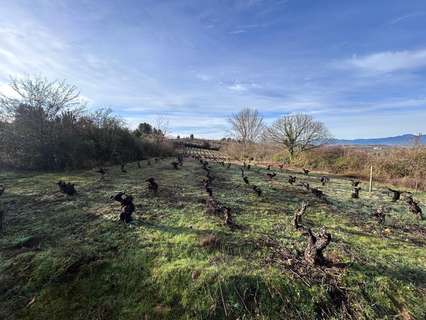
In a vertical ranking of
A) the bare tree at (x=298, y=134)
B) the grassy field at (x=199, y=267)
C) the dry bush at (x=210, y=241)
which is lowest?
the grassy field at (x=199, y=267)

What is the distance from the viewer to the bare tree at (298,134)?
23969 mm

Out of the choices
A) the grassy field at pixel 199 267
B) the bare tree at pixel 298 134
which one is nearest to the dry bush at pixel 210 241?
the grassy field at pixel 199 267

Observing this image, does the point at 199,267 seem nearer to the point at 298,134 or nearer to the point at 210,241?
the point at 210,241

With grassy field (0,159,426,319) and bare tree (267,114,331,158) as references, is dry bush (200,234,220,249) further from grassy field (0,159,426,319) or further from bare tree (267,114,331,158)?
bare tree (267,114,331,158)

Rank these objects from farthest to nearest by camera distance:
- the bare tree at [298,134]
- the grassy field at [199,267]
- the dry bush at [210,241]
→ the bare tree at [298,134] < the dry bush at [210,241] < the grassy field at [199,267]

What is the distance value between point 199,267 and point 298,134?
2420 centimetres

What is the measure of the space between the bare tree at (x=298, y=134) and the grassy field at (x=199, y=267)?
19.7m

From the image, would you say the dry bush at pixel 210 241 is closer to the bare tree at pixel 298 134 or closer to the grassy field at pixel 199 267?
the grassy field at pixel 199 267

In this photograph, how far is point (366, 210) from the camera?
6684 millimetres

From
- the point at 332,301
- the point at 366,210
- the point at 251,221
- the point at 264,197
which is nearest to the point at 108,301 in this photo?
the point at 332,301

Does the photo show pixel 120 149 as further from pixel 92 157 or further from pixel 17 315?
pixel 17 315

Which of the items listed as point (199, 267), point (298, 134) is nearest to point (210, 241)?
point (199, 267)

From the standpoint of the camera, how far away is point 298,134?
974 inches

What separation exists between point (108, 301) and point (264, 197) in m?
5.75
